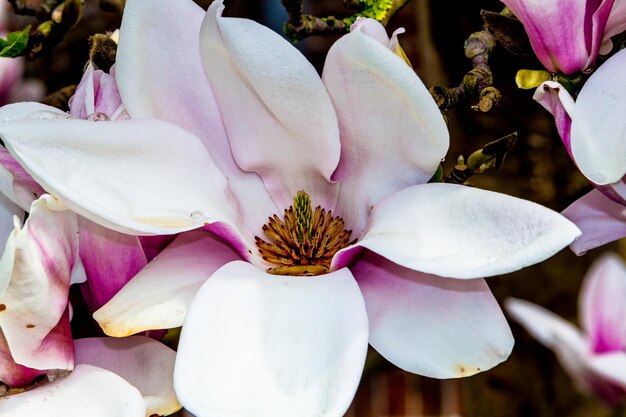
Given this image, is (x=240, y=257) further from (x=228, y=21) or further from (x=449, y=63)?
(x=449, y=63)

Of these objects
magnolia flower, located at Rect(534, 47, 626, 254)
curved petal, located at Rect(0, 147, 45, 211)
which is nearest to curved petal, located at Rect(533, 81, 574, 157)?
magnolia flower, located at Rect(534, 47, 626, 254)

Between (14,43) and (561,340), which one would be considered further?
(14,43)

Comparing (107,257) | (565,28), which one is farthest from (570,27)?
(107,257)

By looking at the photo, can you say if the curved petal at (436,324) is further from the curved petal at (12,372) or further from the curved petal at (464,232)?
the curved petal at (12,372)

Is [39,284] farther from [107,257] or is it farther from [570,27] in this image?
[570,27]

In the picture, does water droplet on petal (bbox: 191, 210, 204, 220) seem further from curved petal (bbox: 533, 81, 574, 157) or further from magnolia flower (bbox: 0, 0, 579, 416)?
curved petal (bbox: 533, 81, 574, 157)

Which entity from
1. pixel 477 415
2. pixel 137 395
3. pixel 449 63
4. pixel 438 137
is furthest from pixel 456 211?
pixel 477 415
